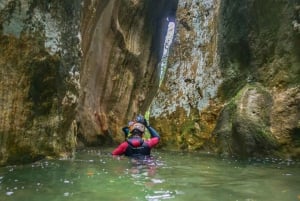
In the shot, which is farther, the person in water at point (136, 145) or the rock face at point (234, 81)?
the rock face at point (234, 81)

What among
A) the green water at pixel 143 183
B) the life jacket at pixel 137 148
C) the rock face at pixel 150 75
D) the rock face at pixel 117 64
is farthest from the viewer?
the rock face at pixel 117 64

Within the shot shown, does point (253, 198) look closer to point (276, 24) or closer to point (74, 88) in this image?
point (74, 88)

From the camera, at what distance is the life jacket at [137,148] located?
1071cm

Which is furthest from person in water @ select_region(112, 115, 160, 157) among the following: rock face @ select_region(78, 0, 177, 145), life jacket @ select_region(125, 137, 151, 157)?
rock face @ select_region(78, 0, 177, 145)

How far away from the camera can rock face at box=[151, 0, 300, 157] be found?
11.6m

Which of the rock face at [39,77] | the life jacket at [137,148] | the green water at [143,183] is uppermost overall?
the rock face at [39,77]

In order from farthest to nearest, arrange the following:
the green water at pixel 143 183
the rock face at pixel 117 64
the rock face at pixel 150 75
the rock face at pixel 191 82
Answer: the rock face at pixel 117 64 → the rock face at pixel 191 82 → the rock face at pixel 150 75 → the green water at pixel 143 183

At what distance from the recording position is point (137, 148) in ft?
35.2

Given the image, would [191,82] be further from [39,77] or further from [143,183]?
[143,183]

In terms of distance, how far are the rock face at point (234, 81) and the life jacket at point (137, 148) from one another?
2732 millimetres

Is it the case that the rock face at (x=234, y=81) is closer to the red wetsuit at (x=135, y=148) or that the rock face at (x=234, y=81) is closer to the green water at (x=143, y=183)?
the red wetsuit at (x=135, y=148)

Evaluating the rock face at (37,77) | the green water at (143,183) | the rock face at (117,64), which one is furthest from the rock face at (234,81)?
the rock face at (37,77)

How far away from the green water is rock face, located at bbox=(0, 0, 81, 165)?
39 centimetres

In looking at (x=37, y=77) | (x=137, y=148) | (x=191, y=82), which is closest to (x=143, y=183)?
(x=37, y=77)
